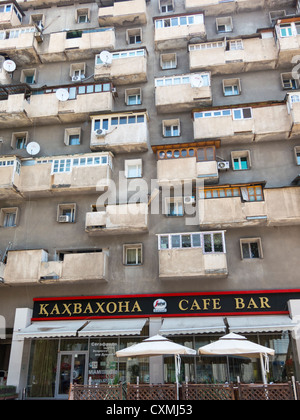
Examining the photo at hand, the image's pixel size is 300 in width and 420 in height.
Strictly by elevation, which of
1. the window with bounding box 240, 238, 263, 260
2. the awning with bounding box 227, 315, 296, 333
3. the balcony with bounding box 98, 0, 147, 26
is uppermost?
the balcony with bounding box 98, 0, 147, 26

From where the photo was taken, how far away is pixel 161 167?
71.1ft

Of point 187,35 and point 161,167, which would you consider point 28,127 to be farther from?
point 187,35

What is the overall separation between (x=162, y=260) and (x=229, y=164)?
7.12 meters

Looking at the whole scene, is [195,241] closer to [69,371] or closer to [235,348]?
[235,348]

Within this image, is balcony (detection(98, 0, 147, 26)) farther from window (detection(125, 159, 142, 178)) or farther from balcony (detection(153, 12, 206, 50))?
window (detection(125, 159, 142, 178))

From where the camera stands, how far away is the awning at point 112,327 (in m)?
18.0

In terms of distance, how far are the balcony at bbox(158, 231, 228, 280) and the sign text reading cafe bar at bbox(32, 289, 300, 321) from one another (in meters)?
1.15

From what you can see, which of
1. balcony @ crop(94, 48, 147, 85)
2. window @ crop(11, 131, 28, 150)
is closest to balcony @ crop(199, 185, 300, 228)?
balcony @ crop(94, 48, 147, 85)

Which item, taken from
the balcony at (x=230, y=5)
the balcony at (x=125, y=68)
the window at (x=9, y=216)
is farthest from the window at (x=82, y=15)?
the window at (x=9, y=216)

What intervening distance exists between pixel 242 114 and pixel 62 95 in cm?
1149

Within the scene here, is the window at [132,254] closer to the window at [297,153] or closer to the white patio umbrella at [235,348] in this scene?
the white patio umbrella at [235,348]

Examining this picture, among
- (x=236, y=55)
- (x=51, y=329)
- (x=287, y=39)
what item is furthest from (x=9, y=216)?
(x=287, y=39)

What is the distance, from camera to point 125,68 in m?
24.9

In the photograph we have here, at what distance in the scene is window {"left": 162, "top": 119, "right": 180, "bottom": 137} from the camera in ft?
78.0
